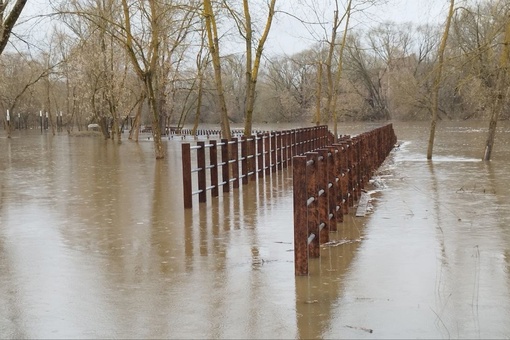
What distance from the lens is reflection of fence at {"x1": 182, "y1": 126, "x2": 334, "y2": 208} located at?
13183 mm

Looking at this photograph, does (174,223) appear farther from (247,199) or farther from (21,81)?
(21,81)

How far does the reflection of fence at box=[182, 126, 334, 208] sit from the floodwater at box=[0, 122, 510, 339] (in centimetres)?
51

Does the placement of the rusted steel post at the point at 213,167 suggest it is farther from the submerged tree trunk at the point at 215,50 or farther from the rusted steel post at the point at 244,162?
the submerged tree trunk at the point at 215,50

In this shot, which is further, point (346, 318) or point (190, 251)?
point (190, 251)

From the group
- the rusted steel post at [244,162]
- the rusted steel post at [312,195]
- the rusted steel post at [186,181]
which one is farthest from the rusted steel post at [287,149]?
the rusted steel post at [312,195]

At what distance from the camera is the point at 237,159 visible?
16.0 m

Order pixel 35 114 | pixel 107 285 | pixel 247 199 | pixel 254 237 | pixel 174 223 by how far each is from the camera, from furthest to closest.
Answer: pixel 35 114 → pixel 247 199 → pixel 174 223 → pixel 254 237 → pixel 107 285

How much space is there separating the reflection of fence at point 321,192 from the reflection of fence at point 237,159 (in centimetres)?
269

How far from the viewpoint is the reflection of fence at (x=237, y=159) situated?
13.2m

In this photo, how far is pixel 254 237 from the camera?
967 centimetres

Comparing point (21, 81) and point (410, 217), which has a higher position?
point (21, 81)

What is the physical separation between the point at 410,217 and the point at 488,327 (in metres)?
5.74

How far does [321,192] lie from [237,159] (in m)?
7.39

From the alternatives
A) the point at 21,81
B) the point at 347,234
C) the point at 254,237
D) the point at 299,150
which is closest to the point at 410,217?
the point at 347,234
